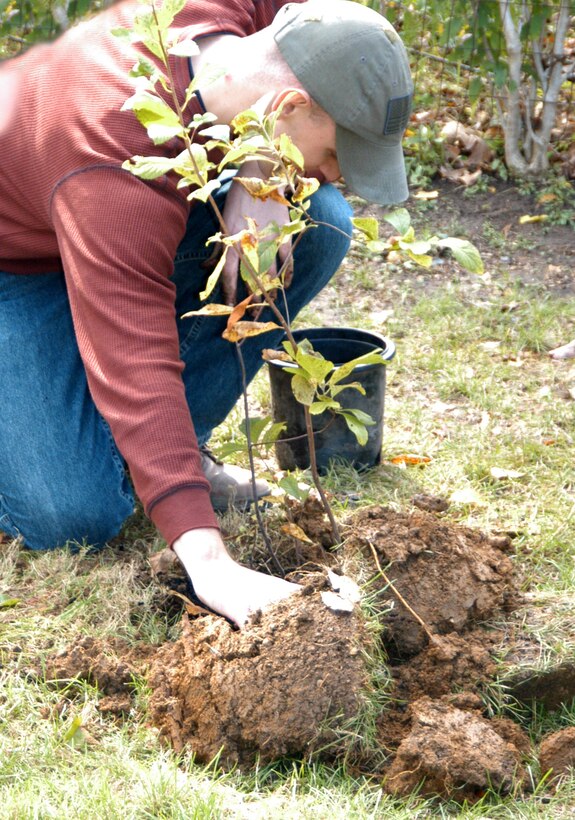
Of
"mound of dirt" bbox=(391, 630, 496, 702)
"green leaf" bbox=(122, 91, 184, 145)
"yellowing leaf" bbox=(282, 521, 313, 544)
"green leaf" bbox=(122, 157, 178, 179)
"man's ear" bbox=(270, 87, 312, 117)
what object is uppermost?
"green leaf" bbox=(122, 91, 184, 145)

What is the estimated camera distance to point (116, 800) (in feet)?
5.56

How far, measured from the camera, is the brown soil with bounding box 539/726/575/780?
1886mm

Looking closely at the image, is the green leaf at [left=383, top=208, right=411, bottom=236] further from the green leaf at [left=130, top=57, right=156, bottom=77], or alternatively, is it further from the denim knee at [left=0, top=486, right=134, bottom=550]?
the denim knee at [left=0, top=486, right=134, bottom=550]

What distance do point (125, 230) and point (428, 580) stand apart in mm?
994

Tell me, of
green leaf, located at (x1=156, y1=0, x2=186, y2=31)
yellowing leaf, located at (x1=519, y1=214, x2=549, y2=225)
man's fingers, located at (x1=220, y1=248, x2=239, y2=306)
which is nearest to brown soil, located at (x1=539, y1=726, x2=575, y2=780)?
man's fingers, located at (x1=220, y1=248, x2=239, y2=306)

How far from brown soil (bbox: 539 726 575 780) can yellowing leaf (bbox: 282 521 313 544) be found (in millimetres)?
668

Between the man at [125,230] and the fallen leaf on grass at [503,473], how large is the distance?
1.01 m

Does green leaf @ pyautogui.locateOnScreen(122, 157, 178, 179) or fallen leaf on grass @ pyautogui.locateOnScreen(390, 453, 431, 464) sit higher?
green leaf @ pyautogui.locateOnScreen(122, 157, 178, 179)

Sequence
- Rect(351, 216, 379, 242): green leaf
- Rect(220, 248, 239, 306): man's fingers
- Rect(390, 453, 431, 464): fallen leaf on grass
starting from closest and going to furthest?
Rect(351, 216, 379, 242): green leaf → Rect(220, 248, 239, 306): man's fingers → Rect(390, 453, 431, 464): fallen leaf on grass

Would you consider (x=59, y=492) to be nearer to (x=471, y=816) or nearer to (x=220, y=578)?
(x=220, y=578)

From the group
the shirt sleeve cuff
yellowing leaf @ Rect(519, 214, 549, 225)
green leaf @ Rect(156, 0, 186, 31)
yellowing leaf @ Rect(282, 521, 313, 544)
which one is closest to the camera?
green leaf @ Rect(156, 0, 186, 31)

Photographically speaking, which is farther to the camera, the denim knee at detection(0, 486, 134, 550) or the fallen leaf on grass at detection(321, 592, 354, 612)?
the denim knee at detection(0, 486, 134, 550)

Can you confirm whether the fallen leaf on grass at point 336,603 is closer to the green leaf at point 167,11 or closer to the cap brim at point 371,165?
the cap brim at point 371,165

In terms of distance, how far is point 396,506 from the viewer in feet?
8.66
